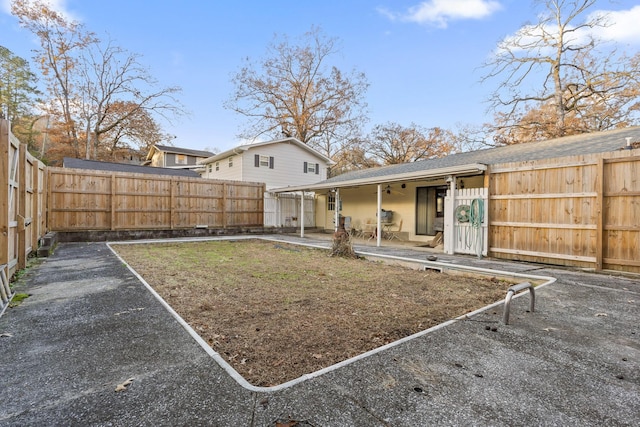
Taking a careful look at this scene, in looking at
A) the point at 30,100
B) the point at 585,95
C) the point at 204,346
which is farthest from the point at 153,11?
the point at 585,95

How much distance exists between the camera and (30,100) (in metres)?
23.9

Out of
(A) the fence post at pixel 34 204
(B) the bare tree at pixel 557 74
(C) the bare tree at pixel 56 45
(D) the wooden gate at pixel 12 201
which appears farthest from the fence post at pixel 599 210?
(C) the bare tree at pixel 56 45

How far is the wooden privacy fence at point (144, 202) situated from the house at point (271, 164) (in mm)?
3073

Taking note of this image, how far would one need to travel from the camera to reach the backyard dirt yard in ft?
8.23

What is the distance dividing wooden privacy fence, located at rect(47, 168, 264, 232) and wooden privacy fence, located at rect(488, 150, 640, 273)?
1014cm

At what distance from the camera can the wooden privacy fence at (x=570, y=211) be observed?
5.25m

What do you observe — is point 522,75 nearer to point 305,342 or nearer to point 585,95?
point 585,95

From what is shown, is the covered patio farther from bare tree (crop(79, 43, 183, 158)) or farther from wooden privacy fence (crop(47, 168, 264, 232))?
bare tree (crop(79, 43, 183, 158))

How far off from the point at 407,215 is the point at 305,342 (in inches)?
365

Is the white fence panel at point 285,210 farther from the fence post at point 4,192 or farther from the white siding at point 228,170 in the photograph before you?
the fence post at point 4,192

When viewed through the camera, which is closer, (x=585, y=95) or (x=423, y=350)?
(x=423, y=350)

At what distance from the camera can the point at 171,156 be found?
29047 millimetres

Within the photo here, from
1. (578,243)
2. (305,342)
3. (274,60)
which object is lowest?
(305,342)

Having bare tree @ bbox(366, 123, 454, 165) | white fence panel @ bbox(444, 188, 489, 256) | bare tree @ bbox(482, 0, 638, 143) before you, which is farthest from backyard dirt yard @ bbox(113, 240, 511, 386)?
bare tree @ bbox(366, 123, 454, 165)
